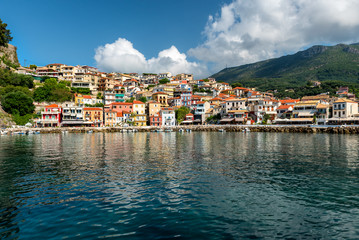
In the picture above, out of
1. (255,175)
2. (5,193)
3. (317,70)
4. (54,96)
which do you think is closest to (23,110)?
(54,96)

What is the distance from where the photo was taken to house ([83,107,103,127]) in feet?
272

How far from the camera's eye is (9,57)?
343 feet

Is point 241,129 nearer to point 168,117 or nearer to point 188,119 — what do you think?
point 188,119

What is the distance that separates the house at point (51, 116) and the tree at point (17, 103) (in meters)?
5.16

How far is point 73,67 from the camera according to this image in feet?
377

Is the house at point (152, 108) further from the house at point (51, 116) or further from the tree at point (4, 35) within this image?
the tree at point (4, 35)

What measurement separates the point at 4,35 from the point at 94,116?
58.0 meters

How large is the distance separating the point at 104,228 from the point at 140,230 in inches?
52.5

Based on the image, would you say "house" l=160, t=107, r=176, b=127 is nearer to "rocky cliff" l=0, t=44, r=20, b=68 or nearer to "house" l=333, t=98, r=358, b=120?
"house" l=333, t=98, r=358, b=120

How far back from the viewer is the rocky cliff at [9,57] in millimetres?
97312

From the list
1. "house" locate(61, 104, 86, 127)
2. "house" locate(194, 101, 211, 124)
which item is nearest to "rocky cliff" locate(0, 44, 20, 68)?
"house" locate(61, 104, 86, 127)

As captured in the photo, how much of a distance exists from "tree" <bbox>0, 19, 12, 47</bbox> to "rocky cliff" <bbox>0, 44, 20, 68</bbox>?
9.86ft

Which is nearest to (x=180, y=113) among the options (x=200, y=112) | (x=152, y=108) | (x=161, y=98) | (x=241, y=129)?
(x=200, y=112)

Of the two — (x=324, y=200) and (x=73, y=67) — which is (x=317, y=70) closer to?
(x=73, y=67)
